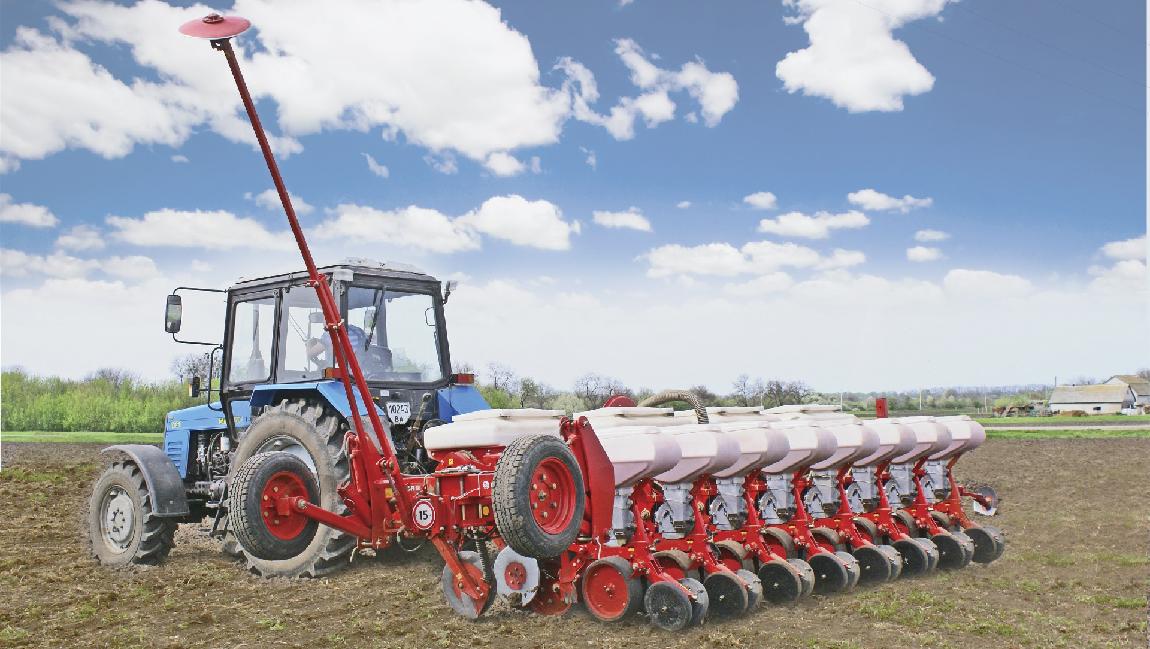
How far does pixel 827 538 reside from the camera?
788 centimetres

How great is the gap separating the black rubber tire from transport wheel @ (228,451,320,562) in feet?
4.51

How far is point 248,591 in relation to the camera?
760 cm

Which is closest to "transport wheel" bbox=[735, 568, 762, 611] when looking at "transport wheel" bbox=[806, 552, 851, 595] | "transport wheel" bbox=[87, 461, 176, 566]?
"transport wheel" bbox=[806, 552, 851, 595]

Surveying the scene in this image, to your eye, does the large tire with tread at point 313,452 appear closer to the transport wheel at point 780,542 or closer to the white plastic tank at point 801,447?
the transport wheel at point 780,542

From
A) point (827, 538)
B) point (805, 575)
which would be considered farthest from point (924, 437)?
point (805, 575)

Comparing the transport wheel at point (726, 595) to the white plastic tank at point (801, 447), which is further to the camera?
the white plastic tank at point (801, 447)

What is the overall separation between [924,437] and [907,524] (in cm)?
81

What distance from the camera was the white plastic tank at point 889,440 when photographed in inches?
336

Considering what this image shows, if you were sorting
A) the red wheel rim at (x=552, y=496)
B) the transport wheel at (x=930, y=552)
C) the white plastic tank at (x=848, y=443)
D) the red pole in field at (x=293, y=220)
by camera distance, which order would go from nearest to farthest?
1. the red pole in field at (x=293, y=220)
2. the red wheel rim at (x=552, y=496)
3. the white plastic tank at (x=848, y=443)
4. the transport wheel at (x=930, y=552)

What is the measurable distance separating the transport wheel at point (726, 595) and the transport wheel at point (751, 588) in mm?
24

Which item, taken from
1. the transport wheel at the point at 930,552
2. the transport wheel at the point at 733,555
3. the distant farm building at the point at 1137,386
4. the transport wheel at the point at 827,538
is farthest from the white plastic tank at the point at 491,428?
the distant farm building at the point at 1137,386

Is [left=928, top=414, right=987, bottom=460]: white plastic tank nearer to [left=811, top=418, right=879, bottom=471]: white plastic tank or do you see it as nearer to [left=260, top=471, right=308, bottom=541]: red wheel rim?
[left=811, top=418, right=879, bottom=471]: white plastic tank

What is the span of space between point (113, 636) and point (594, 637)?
3.10 metres

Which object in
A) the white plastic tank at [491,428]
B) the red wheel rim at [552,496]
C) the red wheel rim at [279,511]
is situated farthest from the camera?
the white plastic tank at [491,428]
